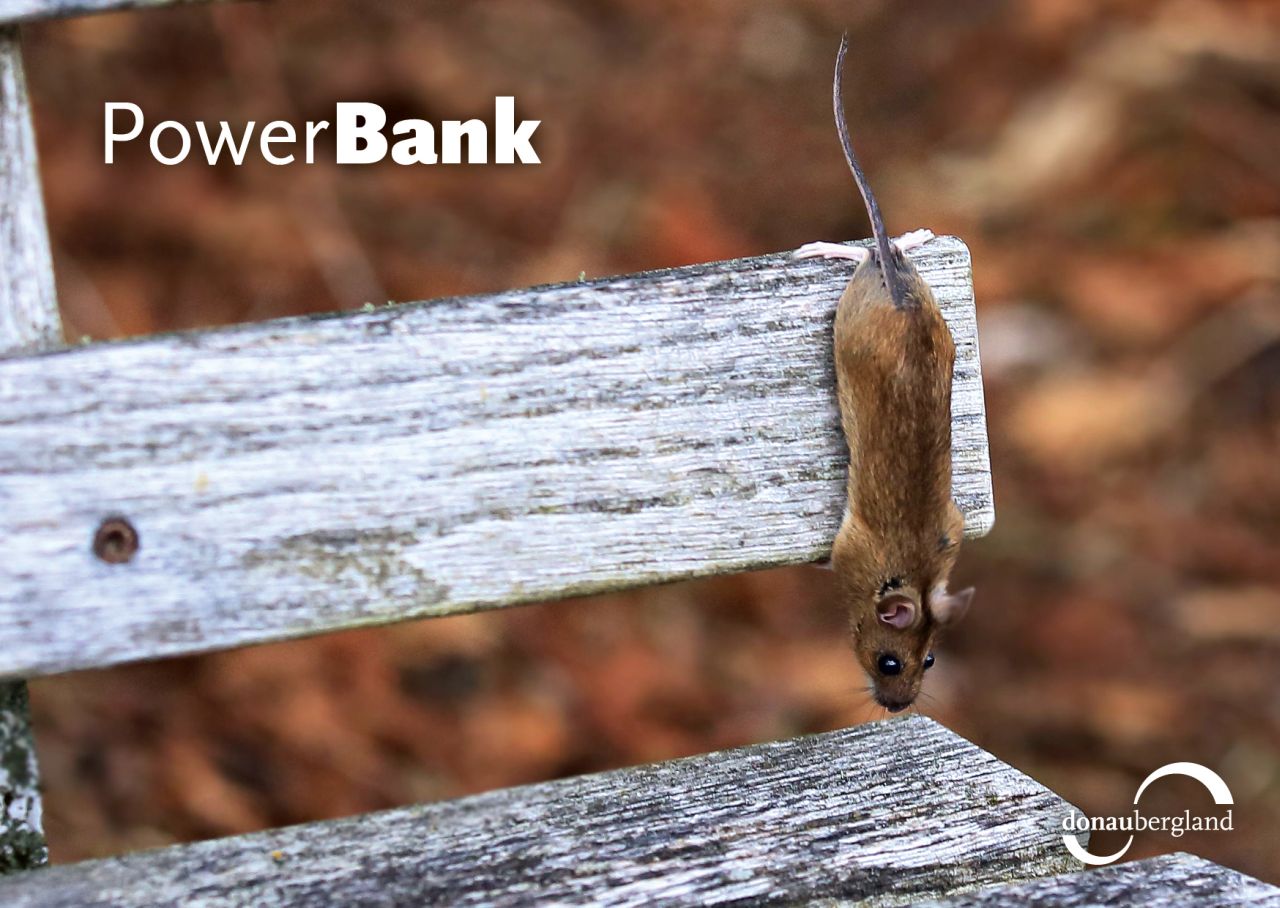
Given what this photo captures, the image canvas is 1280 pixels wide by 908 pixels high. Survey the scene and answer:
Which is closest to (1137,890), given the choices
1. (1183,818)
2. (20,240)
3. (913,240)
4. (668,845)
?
(668,845)

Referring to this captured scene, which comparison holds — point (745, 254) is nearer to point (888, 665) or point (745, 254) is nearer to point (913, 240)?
point (888, 665)

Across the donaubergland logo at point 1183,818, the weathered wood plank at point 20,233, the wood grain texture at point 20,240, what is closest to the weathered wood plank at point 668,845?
the weathered wood plank at point 20,233

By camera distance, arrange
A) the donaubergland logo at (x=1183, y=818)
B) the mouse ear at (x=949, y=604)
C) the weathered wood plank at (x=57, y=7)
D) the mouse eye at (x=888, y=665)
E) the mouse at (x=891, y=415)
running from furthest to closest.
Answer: the donaubergland logo at (x=1183, y=818) < the mouse eye at (x=888, y=665) < the mouse ear at (x=949, y=604) < the mouse at (x=891, y=415) < the weathered wood plank at (x=57, y=7)

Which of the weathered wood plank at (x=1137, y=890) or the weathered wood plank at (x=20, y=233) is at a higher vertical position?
the weathered wood plank at (x=20, y=233)

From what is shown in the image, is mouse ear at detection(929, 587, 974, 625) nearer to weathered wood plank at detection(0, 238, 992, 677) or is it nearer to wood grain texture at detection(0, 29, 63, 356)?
weathered wood plank at detection(0, 238, 992, 677)

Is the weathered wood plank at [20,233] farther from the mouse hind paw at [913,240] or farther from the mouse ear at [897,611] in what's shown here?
the mouse ear at [897,611]

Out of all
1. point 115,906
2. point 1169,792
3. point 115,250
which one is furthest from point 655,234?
point 115,906
